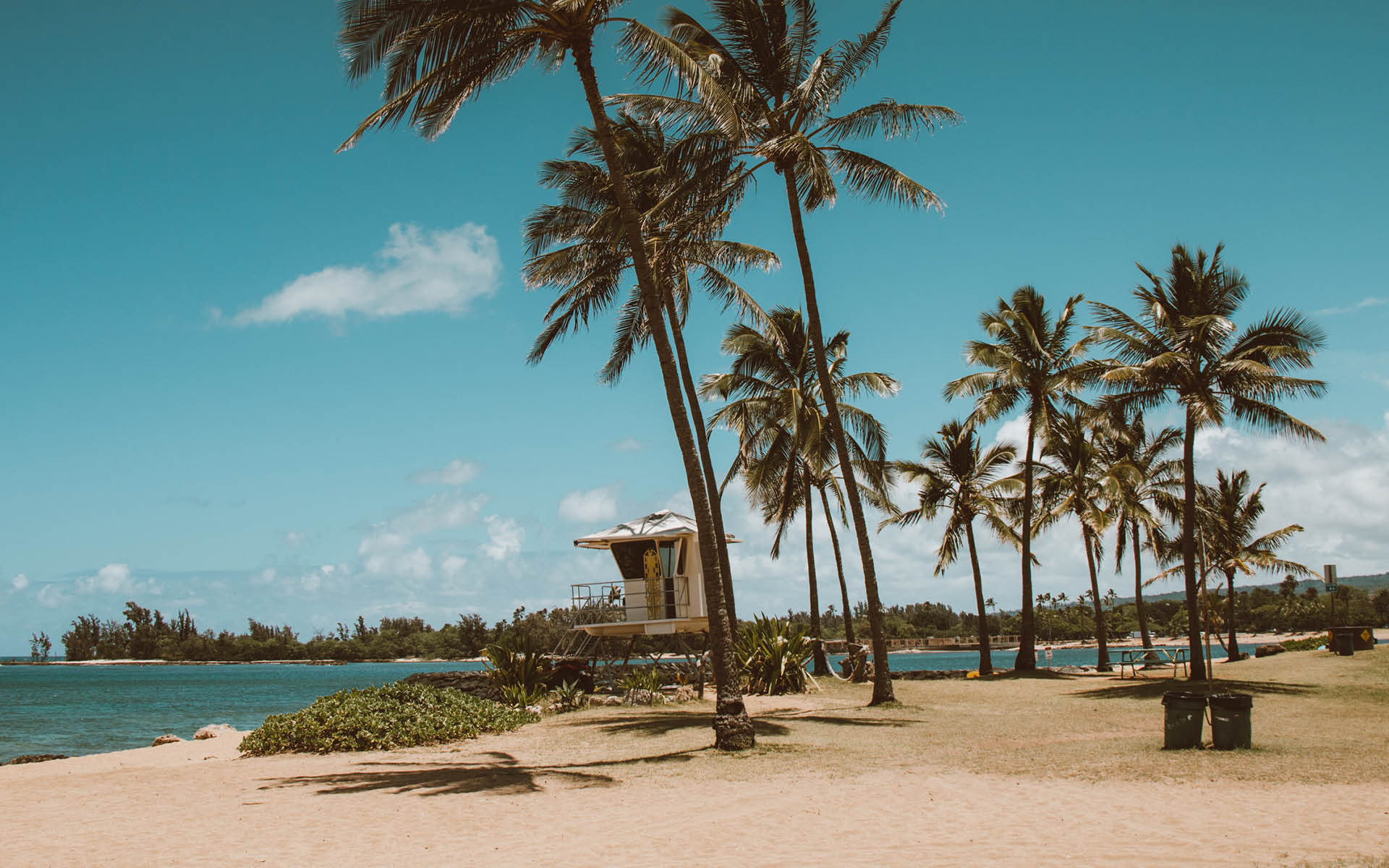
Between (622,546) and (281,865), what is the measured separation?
1616 cm

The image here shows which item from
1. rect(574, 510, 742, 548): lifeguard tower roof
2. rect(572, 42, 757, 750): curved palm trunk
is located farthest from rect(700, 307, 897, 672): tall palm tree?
rect(572, 42, 757, 750): curved palm trunk

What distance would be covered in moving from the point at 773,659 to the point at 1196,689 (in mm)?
9138

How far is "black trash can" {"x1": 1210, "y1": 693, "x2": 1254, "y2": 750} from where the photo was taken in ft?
37.3

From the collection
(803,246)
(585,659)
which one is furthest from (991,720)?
(585,659)

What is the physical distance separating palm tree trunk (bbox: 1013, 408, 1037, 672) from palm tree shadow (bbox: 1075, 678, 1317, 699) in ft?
17.4

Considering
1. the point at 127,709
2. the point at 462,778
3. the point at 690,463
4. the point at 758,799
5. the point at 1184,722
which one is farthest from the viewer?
the point at 127,709

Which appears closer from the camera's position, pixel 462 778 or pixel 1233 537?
pixel 462 778

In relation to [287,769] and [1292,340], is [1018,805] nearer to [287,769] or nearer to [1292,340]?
[287,769]

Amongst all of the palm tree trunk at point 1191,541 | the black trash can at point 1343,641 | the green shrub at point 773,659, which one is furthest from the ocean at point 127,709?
the palm tree trunk at point 1191,541

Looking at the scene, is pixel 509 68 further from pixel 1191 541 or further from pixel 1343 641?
pixel 1343 641

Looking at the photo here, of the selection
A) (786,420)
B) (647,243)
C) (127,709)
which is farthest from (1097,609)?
(127,709)

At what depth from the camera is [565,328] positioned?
19969mm

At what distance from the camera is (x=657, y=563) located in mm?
22625

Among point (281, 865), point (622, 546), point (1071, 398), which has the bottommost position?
point (281, 865)
